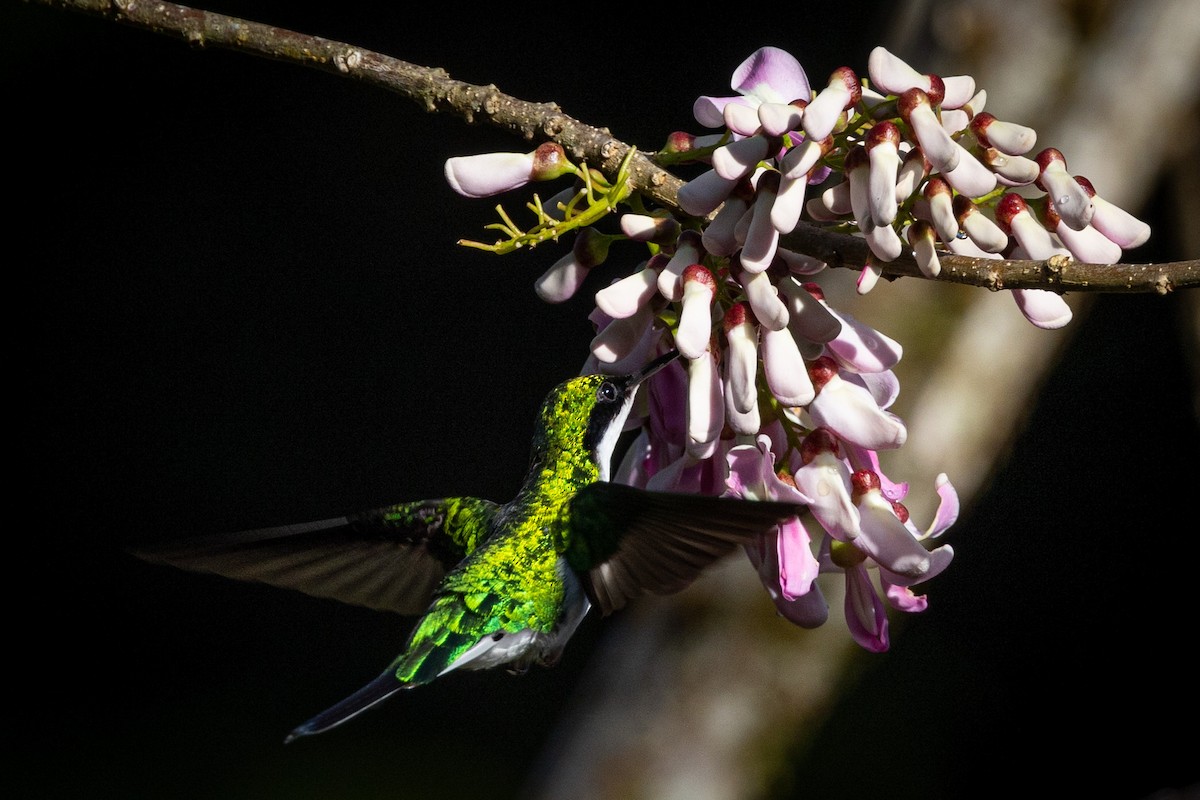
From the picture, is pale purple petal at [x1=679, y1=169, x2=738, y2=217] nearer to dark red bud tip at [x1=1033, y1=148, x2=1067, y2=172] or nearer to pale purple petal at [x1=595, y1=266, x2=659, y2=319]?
pale purple petal at [x1=595, y1=266, x2=659, y2=319]

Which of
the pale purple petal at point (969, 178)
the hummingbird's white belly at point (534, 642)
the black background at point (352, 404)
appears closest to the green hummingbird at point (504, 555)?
the hummingbird's white belly at point (534, 642)

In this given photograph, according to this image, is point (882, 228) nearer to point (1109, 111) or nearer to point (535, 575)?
point (535, 575)

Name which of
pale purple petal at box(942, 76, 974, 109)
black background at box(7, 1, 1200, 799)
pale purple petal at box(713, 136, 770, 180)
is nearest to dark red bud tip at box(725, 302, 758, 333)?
pale purple petal at box(713, 136, 770, 180)

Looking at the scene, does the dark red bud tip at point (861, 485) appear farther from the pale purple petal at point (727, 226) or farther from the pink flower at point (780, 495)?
the pale purple petal at point (727, 226)

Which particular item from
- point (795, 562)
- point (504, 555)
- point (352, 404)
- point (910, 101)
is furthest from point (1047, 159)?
point (352, 404)

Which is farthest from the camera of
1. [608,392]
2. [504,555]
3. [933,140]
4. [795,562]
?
[504,555]

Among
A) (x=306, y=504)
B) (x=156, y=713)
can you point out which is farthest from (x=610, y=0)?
(x=156, y=713)

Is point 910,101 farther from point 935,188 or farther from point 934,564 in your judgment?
point 934,564

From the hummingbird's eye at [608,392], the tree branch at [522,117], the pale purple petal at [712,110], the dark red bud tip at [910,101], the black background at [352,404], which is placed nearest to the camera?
the tree branch at [522,117]
